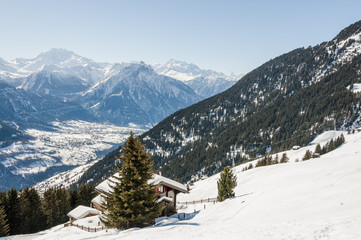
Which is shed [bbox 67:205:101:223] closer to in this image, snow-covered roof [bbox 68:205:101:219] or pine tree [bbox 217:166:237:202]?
snow-covered roof [bbox 68:205:101:219]

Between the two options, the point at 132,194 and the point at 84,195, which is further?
the point at 84,195


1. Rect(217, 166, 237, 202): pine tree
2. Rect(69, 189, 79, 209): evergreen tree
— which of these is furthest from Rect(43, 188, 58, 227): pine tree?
Rect(217, 166, 237, 202): pine tree

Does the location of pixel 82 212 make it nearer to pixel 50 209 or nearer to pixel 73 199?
pixel 50 209

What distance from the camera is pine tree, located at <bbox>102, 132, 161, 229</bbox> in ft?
98.0

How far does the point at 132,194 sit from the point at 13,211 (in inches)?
1777

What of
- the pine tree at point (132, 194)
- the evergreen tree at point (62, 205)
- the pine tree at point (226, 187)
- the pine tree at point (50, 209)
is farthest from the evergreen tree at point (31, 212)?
the pine tree at point (226, 187)

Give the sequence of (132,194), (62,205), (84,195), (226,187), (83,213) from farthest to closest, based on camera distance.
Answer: (84,195)
(62,205)
(83,213)
(226,187)
(132,194)

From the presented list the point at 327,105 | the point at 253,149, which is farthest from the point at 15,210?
the point at 327,105

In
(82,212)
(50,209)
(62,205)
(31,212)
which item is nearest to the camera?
(82,212)

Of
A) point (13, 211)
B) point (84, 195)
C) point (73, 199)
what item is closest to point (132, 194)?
point (13, 211)

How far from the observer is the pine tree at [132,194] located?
29.9 m

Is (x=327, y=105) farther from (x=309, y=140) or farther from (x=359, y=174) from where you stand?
(x=359, y=174)

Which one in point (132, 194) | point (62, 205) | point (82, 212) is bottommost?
point (82, 212)

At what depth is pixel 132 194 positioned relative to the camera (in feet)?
97.2
